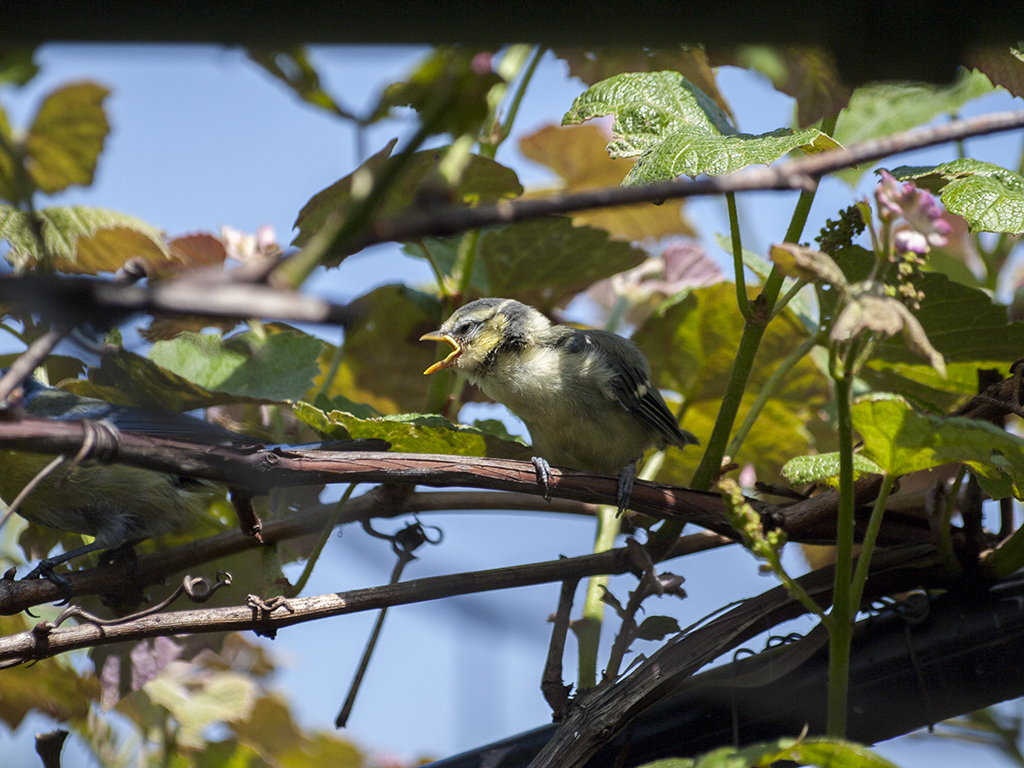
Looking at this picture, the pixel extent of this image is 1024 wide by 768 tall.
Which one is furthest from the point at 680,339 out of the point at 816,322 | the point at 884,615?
the point at 884,615

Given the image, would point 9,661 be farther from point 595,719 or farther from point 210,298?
point 210,298

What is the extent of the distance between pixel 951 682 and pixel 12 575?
1442mm

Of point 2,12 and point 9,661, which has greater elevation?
point 2,12

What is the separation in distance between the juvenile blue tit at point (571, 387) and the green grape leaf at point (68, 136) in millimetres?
871

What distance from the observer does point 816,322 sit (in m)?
1.83

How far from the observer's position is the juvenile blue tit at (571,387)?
1.99 metres

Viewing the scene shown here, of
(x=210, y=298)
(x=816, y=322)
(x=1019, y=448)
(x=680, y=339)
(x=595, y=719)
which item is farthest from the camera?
(x=680, y=339)

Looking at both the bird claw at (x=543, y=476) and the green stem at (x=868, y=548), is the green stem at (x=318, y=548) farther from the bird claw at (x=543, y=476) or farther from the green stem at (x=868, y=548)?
the green stem at (x=868, y=548)

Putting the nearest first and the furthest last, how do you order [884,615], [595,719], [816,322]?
[595,719] < [884,615] < [816,322]

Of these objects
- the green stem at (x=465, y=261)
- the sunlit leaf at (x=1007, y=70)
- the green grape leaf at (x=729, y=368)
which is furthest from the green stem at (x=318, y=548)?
the sunlit leaf at (x=1007, y=70)

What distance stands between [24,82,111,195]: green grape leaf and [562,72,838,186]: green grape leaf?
3.82 feet

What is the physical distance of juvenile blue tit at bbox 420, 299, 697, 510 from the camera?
1991 millimetres

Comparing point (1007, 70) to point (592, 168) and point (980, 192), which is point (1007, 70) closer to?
point (980, 192)

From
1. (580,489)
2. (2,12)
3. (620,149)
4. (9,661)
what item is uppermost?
(620,149)
